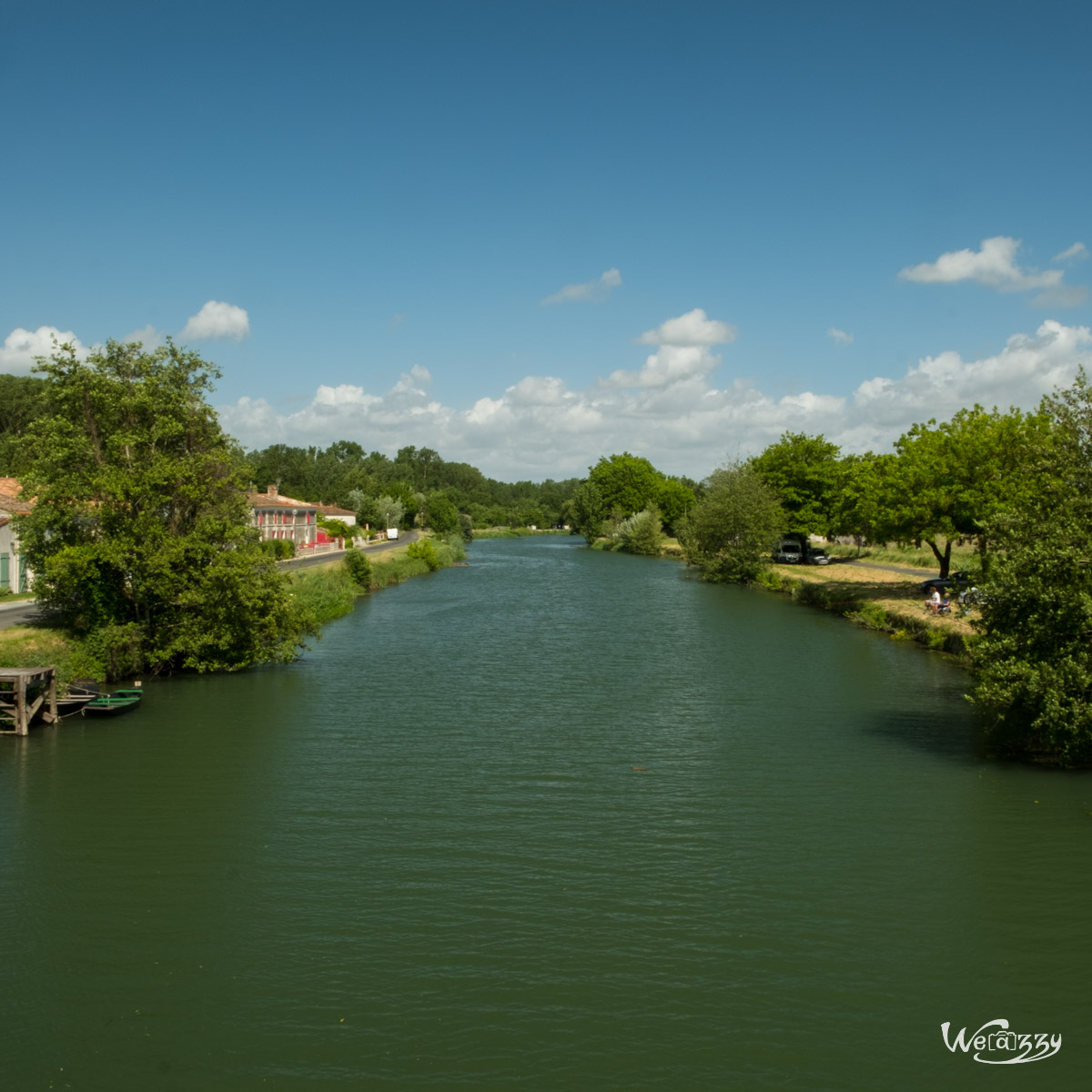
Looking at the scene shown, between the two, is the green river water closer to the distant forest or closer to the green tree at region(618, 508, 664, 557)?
the distant forest

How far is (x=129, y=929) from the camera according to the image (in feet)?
41.1

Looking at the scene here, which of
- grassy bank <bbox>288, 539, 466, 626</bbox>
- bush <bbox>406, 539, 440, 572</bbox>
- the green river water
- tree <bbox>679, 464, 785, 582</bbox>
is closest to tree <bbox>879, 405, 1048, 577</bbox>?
the green river water

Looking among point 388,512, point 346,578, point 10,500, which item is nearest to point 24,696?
point 10,500

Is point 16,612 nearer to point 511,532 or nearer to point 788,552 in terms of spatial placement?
point 788,552

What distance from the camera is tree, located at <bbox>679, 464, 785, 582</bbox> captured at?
66.6m

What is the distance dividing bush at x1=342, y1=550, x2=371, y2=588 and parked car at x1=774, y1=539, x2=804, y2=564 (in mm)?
33174

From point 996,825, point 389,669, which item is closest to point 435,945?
point 996,825

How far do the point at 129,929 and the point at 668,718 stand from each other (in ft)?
47.9

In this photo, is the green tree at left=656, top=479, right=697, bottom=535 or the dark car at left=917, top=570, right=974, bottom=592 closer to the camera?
the dark car at left=917, top=570, right=974, bottom=592

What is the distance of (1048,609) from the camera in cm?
1814

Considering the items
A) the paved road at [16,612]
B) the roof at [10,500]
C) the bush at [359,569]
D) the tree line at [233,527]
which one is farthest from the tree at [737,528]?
the paved road at [16,612]

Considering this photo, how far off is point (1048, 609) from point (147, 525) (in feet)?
78.2

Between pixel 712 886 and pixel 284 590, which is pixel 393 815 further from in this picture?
pixel 284 590

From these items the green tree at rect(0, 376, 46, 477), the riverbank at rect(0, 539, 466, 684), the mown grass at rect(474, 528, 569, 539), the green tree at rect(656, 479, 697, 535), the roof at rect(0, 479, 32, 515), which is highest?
the green tree at rect(0, 376, 46, 477)
